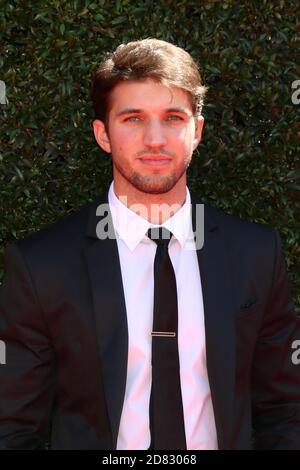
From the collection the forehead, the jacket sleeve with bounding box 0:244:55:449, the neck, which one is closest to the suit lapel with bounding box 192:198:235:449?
the neck

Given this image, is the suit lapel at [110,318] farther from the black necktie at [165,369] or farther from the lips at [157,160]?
the lips at [157,160]

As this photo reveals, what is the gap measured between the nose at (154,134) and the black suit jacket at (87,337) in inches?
17.1

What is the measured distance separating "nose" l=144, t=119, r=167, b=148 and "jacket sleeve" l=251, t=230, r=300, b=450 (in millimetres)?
778

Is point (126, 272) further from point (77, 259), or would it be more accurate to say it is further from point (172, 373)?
point (172, 373)

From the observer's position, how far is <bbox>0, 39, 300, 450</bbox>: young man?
3824 millimetres

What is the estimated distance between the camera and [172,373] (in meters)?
3.81

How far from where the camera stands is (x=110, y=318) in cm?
383

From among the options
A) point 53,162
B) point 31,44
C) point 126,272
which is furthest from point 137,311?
point 31,44

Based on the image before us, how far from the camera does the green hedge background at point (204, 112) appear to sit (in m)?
4.52

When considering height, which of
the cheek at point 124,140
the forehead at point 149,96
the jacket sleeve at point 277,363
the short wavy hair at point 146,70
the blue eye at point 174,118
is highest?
the short wavy hair at point 146,70

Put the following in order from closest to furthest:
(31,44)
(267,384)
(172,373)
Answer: (172,373) → (267,384) → (31,44)

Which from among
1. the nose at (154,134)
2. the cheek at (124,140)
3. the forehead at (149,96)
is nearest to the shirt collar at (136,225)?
the cheek at (124,140)

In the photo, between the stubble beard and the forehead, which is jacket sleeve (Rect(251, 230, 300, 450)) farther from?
the forehead

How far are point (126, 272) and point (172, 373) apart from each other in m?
0.53
